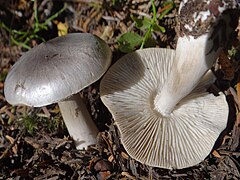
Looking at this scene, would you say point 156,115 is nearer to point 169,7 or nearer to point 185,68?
point 185,68

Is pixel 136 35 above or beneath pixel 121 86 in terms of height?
above

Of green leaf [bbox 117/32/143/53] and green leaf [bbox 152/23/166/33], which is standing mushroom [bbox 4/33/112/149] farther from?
green leaf [bbox 152/23/166/33]

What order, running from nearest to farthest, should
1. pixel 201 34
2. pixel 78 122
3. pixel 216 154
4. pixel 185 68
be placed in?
pixel 201 34 → pixel 185 68 → pixel 216 154 → pixel 78 122

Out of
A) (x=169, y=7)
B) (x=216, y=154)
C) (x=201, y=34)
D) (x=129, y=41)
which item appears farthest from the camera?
(x=169, y=7)

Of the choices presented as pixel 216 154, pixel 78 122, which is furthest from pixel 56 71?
pixel 216 154

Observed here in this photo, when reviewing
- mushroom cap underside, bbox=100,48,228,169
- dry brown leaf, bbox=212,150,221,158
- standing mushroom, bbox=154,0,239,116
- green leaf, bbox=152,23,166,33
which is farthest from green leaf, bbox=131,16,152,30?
dry brown leaf, bbox=212,150,221,158

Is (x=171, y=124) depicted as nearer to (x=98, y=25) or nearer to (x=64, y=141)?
(x=64, y=141)

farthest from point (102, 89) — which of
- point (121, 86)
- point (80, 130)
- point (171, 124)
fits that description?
point (171, 124)
